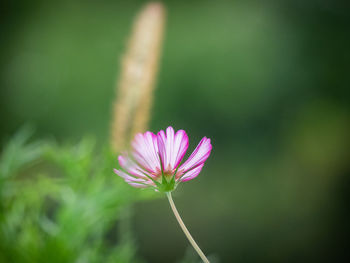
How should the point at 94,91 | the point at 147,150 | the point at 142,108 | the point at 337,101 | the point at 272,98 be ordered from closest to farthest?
the point at 147,150 → the point at 142,108 → the point at 94,91 → the point at 272,98 → the point at 337,101

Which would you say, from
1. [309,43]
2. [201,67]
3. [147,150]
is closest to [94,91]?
[201,67]

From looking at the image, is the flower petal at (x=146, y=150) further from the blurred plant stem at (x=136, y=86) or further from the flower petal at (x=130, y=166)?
the blurred plant stem at (x=136, y=86)

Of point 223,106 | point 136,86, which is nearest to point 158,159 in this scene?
point 136,86

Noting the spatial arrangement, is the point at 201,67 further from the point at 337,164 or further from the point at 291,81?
the point at 337,164

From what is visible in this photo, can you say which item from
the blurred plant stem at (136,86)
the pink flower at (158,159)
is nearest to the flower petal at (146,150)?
the pink flower at (158,159)

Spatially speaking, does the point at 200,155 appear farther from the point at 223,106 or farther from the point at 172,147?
the point at 223,106

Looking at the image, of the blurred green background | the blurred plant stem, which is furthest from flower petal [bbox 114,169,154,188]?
the blurred green background

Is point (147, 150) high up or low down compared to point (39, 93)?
down
